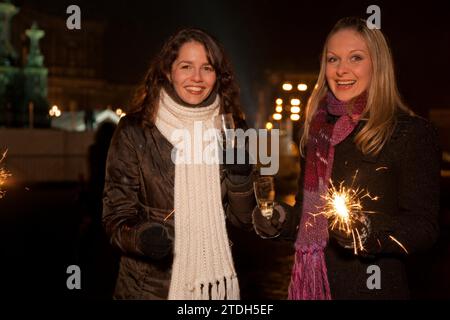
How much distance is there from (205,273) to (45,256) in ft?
23.7

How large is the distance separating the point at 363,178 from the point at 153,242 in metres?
1.12

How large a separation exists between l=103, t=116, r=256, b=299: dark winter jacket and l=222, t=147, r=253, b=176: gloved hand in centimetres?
5

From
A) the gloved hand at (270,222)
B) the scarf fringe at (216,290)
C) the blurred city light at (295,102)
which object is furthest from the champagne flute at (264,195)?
the blurred city light at (295,102)

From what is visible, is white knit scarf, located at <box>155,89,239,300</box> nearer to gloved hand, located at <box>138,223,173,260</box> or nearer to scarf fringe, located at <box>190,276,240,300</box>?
scarf fringe, located at <box>190,276,240,300</box>

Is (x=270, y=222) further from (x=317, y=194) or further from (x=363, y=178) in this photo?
(x=363, y=178)

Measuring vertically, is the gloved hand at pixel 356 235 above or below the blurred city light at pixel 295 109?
below

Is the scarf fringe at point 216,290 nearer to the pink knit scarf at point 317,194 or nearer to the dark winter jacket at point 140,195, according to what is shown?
the dark winter jacket at point 140,195

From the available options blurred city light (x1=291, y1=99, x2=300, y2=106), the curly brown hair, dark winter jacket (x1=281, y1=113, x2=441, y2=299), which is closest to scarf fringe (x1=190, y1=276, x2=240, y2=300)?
dark winter jacket (x1=281, y1=113, x2=441, y2=299)

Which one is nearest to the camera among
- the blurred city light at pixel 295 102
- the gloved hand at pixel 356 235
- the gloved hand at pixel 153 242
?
the gloved hand at pixel 356 235

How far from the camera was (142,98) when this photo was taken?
13.1ft

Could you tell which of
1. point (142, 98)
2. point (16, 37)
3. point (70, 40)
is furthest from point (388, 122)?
point (70, 40)

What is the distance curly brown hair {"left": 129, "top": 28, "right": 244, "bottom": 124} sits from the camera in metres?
3.87

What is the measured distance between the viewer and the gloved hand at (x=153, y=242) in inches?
132

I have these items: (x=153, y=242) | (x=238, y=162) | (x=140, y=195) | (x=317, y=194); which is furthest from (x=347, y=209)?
(x=140, y=195)
